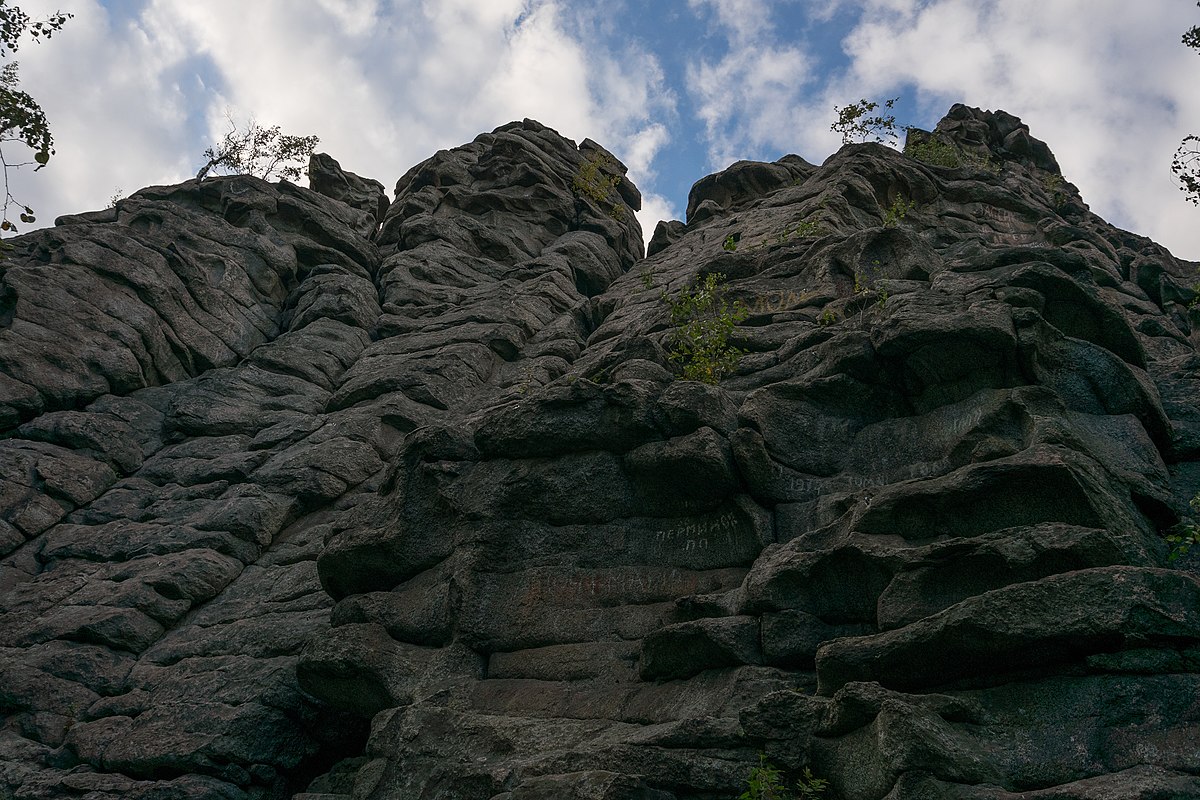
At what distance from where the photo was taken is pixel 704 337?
55.1 feet

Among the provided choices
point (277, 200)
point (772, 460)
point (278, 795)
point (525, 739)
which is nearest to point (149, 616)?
point (278, 795)

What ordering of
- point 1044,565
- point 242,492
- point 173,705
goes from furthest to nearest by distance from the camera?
point 242,492
point 173,705
point 1044,565

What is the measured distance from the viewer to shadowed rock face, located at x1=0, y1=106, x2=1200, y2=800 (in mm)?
8602

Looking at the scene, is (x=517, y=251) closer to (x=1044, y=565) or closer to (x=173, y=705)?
(x=173, y=705)

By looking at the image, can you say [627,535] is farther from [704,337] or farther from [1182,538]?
[1182,538]

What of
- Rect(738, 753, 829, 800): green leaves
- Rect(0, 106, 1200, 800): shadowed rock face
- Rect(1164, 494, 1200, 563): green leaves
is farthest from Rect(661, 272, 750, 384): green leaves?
Rect(738, 753, 829, 800): green leaves

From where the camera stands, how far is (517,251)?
109ft

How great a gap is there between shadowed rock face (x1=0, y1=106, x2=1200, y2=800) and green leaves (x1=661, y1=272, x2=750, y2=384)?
1.60ft

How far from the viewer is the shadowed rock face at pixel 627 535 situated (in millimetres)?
8602

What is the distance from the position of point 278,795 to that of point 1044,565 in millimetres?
10089

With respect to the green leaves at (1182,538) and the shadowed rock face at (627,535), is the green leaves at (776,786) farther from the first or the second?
the green leaves at (1182,538)

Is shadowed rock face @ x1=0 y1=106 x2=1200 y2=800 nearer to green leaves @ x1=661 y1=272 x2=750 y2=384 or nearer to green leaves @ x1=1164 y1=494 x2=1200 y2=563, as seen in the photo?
green leaves @ x1=1164 y1=494 x2=1200 y2=563

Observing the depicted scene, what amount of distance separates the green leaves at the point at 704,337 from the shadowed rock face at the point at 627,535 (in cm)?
49

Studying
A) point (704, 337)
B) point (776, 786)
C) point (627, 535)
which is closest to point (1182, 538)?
point (776, 786)
